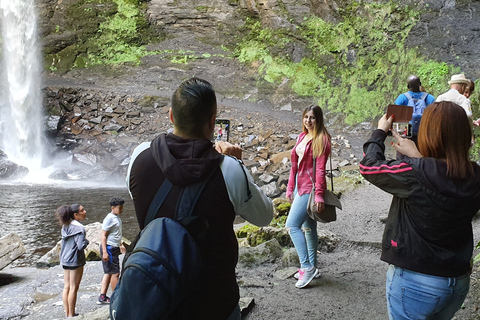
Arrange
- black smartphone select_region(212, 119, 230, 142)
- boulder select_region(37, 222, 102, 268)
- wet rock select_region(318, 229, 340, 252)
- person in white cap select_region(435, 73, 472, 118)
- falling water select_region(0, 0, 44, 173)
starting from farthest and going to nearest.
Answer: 1. falling water select_region(0, 0, 44, 173)
2. boulder select_region(37, 222, 102, 268)
3. wet rock select_region(318, 229, 340, 252)
4. person in white cap select_region(435, 73, 472, 118)
5. black smartphone select_region(212, 119, 230, 142)

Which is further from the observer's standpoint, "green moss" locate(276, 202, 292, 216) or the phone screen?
"green moss" locate(276, 202, 292, 216)

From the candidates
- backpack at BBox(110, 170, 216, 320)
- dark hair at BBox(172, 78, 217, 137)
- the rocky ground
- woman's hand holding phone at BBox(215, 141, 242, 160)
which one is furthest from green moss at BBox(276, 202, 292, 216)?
backpack at BBox(110, 170, 216, 320)

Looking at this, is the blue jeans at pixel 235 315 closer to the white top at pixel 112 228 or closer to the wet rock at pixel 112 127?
the white top at pixel 112 228

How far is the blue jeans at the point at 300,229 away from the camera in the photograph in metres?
4.38

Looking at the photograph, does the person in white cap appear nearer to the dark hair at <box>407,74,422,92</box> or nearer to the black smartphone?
the dark hair at <box>407,74,422,92</box>

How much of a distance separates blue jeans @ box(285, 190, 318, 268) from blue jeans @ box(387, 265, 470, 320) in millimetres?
2116

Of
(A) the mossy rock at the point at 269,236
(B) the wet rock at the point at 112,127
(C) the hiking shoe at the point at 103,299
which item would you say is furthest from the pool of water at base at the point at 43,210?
(B) the wet rock at the point at 112,127

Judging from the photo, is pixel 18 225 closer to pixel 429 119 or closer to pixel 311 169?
Answer: pixel 311 169

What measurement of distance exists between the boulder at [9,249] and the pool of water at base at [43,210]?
1.10 metres

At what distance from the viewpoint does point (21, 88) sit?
22.5 m

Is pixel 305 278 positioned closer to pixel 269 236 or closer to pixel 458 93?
pixel 269 236

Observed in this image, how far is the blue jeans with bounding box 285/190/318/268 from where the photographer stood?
172 inches

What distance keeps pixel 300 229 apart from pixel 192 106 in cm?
282

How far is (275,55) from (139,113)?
27.0ft
